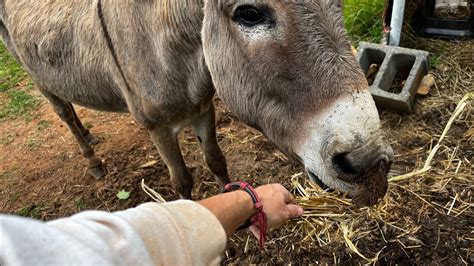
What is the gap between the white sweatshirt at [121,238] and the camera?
26.7 inches

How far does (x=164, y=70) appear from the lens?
204 centimetres

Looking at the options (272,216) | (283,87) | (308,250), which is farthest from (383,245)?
(283,87)

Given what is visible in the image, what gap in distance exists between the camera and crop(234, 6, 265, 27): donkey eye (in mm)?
1400

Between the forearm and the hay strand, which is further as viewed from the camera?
the hay strand

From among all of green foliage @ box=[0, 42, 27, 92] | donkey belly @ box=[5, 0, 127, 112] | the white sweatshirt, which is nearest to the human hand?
the white sweatshirt

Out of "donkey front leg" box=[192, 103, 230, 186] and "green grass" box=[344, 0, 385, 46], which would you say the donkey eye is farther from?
"green grass" box=[344, 0, 385, 46]

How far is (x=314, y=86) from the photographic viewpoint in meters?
1.37

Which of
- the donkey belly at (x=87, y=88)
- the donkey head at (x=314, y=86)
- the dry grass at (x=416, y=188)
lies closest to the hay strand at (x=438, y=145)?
the dry grass at (x=416, y=188)

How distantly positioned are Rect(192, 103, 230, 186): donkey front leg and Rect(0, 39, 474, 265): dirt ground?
331 millimetres

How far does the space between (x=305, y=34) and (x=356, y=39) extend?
293 centimetres

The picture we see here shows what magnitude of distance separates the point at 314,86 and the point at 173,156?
1.42 m

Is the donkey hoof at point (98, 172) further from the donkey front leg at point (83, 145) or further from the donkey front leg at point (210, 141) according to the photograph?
the donkey front leg at point (210, 141)

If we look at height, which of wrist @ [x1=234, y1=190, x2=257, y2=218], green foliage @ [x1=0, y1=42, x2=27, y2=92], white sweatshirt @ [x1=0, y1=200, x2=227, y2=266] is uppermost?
white sweatshirt @ [x1=0, y1=200, x2=227, y2=266]

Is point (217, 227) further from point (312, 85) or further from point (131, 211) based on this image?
point (312, 85)
